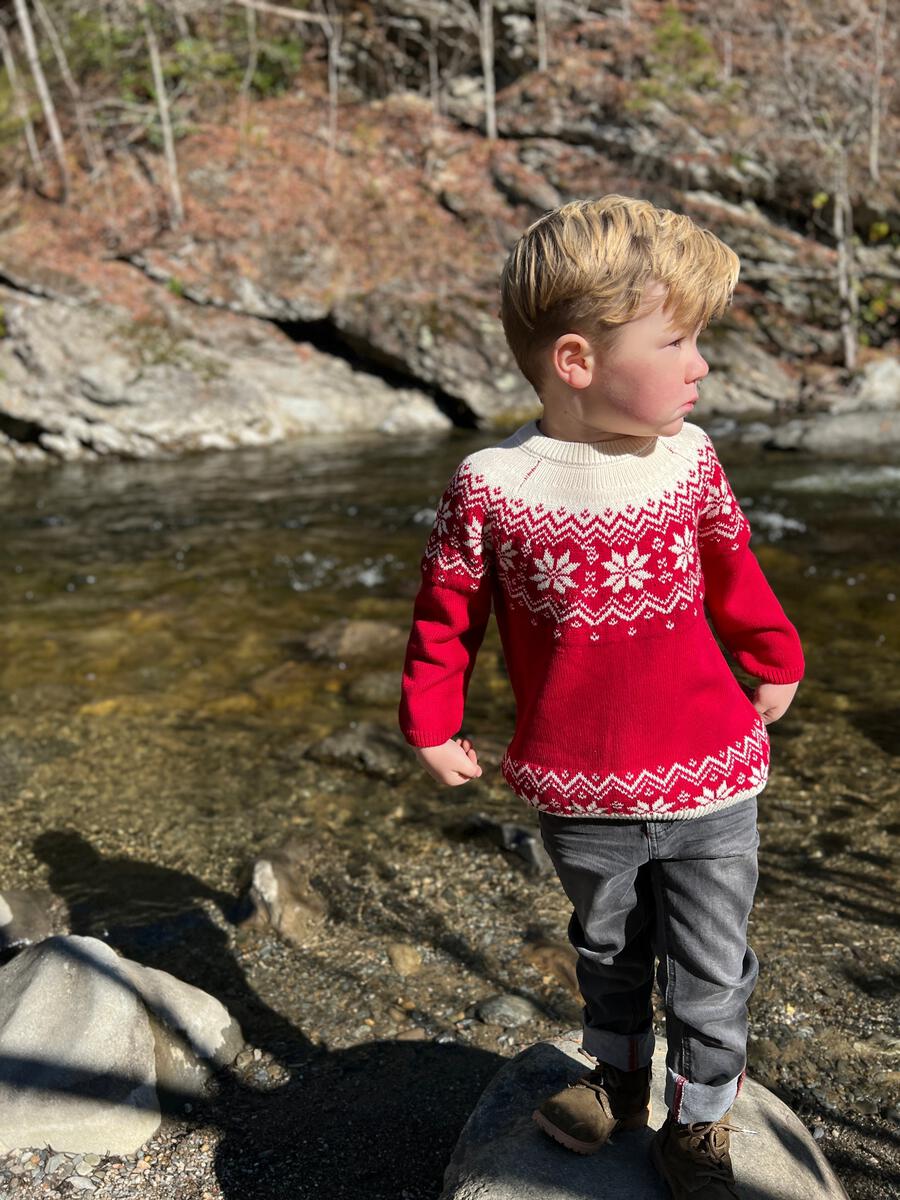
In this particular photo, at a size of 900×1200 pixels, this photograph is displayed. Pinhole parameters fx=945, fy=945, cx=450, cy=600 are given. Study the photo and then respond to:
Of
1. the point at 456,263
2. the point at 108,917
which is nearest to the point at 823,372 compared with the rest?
the point at 456,263

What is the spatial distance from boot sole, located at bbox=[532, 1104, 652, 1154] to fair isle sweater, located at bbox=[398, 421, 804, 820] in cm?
75

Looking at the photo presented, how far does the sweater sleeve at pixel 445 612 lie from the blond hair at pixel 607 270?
36 centimetres

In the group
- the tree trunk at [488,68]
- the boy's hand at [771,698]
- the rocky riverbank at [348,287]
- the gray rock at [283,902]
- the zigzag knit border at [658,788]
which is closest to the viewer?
the zigzag knit border at [658,788]

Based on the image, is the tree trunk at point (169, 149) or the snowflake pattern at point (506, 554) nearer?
the snowflake pattern at point (506, 554)

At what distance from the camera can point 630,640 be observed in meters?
1.85

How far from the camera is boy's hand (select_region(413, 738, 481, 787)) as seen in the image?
1983mm

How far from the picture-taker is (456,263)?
2066cm

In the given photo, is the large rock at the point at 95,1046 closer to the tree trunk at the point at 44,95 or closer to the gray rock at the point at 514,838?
the gray rock at the point at 514,838

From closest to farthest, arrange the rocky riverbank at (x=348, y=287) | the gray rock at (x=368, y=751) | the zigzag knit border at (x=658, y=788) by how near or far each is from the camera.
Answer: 1. the zigzag knit border at (x=658, y=788)
2. the gray rock at (x=368, y=751)
3. the rocky riverbank at (x=348, y=287)

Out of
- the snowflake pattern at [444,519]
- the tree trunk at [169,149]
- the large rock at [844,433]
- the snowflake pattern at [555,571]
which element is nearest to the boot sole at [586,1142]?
the snowflake pattern at [555,571]

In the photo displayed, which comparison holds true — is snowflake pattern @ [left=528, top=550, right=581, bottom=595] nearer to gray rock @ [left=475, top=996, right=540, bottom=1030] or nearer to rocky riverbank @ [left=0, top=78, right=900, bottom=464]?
gray rock @ [left=475, top=996, right=540, bottom=1030]

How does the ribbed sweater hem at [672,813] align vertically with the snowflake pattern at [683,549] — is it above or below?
below

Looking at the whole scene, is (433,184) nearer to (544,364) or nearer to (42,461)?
(42,461)

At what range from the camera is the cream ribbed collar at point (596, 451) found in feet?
6.08
